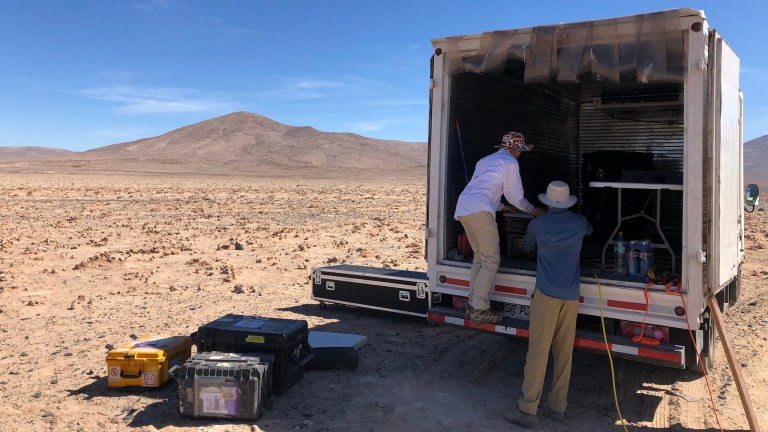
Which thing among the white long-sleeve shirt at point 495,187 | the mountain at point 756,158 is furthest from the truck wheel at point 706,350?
the mountain at point 756,158

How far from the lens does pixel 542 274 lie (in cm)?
500

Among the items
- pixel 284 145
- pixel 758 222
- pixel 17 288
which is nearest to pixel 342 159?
pixel 284 145

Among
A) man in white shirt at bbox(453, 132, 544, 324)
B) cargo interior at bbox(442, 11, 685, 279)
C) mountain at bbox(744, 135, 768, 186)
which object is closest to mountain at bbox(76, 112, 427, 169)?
mountain at bbox(744, 135, 768, 186)

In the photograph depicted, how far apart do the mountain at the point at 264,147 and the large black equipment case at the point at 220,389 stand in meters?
117

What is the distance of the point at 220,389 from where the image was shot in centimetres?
476

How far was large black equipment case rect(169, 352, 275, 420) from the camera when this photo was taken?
4.74 metres

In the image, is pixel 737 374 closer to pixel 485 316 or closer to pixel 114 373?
pixel 485 316

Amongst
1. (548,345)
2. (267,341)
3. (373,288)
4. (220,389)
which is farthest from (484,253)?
(373,288)

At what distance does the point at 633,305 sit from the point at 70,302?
23.3ft

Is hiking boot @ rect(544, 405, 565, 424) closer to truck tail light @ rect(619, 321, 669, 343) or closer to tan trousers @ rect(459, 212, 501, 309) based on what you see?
truck tail light @ rect(619, 321, 669, 343)

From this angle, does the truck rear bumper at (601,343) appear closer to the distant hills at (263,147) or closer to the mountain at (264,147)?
the distant hills at (263,147)

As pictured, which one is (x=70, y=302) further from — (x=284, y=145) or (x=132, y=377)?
(x=284, y=145)

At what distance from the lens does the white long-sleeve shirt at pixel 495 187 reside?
216 inches

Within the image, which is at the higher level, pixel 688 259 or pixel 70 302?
pixel 688 259
